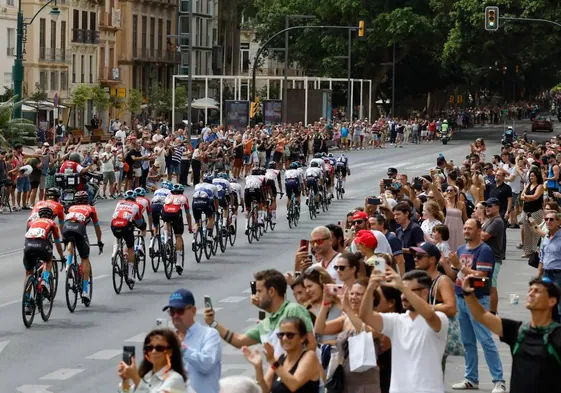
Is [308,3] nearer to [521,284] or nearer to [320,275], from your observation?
[521,284]

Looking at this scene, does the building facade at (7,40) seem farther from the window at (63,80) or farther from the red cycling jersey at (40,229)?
the red cycling jersey at (40,229)

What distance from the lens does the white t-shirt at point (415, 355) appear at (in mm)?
10031

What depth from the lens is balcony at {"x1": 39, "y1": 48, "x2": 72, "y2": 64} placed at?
287ft

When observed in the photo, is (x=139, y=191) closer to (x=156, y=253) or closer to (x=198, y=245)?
(x=156, y=253)

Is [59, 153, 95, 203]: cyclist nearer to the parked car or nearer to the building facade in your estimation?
the building facade

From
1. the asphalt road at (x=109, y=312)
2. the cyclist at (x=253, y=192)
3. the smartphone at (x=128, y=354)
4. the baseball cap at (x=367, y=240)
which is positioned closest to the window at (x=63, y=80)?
the asphalt road at (x=109, y=312)

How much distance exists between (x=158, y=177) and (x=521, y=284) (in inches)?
884

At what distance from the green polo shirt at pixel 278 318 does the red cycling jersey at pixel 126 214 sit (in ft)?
39.7

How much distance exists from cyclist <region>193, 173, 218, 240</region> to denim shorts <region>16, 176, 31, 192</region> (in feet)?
30.3

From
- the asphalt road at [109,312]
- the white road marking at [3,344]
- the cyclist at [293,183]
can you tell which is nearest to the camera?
the asphalt road at [109,312]

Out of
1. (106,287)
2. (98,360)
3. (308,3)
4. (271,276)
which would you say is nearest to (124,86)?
(308,3)

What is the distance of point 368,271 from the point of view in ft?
38.9

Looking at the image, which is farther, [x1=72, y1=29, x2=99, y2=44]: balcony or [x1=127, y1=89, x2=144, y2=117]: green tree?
[x1=72, y1=29, x2=99, y2=44]: balcony

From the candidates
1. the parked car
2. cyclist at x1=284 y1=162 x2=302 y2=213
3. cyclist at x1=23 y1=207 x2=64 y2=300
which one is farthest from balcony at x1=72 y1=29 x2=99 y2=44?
cyclist at x1=23 y1=207 x2=64 y2=300
